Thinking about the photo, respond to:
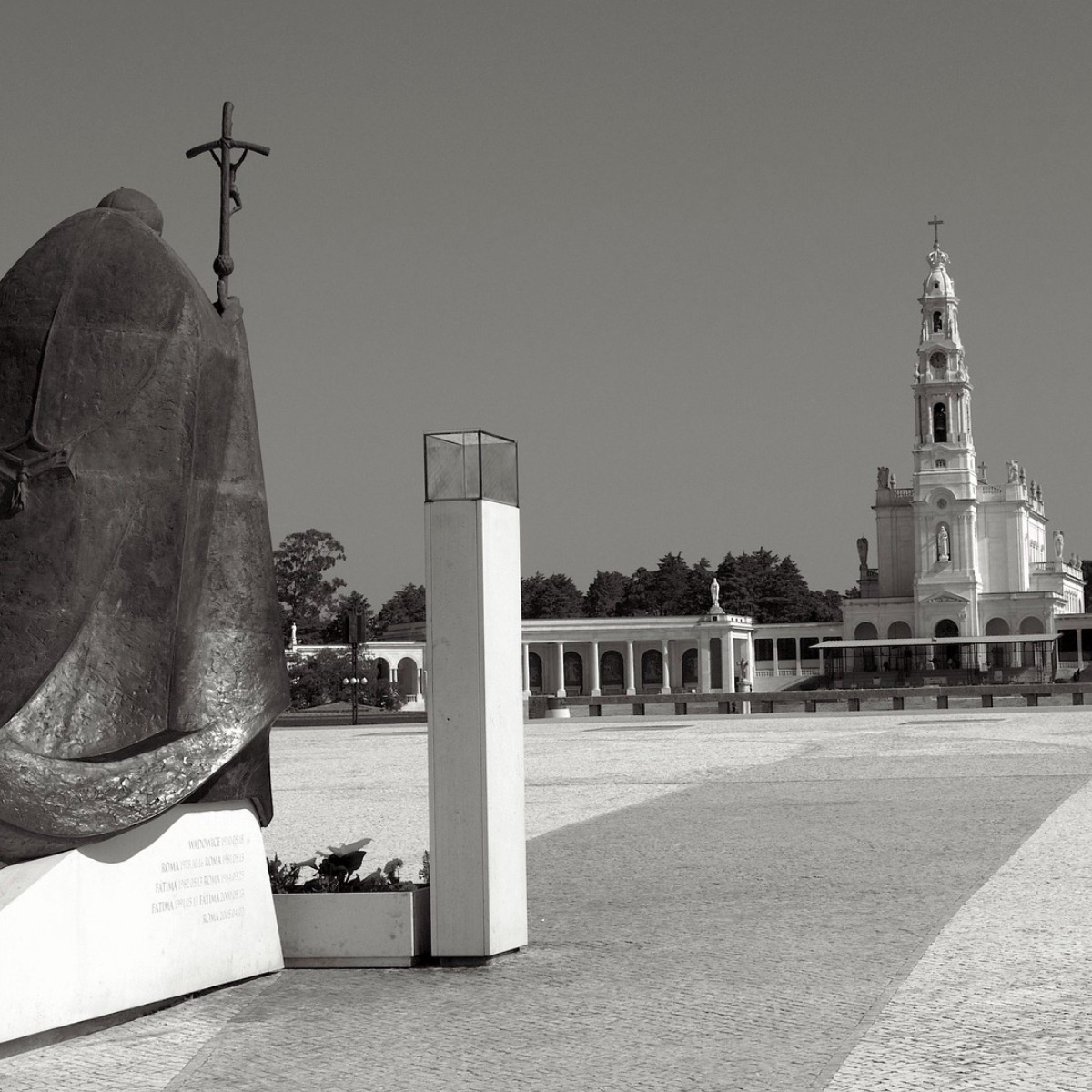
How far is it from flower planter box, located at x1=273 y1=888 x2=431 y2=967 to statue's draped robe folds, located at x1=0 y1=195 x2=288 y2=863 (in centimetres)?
69

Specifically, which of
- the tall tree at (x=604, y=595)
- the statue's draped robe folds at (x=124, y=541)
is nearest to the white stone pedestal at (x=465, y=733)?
the statue's draped robe folds at (x=124, y=541)

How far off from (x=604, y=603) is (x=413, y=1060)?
145 meters

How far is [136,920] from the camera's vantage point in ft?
23.6

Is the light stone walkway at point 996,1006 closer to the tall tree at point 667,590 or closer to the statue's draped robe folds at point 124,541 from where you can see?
the statue's draped robe folds at point 124,541

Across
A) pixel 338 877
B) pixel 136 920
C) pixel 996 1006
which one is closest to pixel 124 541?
pixel 136 920

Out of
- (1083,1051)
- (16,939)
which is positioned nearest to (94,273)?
(16,939)

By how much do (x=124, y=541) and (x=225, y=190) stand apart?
206 cm

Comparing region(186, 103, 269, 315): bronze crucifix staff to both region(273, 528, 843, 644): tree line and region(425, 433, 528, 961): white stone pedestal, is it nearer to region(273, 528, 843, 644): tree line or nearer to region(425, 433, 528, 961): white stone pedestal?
region(425, 433, 528, 961): white stone pedestal

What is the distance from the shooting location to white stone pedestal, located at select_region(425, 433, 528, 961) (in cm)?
828

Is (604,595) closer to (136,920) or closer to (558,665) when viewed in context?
(558,665)

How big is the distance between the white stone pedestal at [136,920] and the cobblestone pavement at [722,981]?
0.16 meters

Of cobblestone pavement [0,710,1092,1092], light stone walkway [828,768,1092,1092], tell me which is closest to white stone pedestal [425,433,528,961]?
cobblestone pavement [0,710,1092,1092]

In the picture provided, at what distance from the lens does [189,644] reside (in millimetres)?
7758

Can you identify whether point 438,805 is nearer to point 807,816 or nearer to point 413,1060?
point 413,1060
